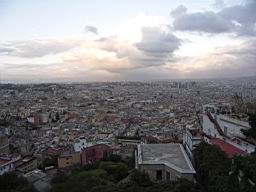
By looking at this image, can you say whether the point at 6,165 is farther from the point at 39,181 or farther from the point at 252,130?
the point at 252,130

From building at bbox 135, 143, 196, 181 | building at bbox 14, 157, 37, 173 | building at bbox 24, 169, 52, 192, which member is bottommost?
building at bbox 14, 157, 37, 173

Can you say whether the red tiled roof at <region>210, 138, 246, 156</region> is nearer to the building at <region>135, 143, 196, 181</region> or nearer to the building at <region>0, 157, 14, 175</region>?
the building at <region>135, 143, 196, 181</region>

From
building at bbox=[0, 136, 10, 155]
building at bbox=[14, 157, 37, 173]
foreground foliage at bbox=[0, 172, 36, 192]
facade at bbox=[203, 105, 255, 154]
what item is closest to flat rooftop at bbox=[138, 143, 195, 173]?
facade at bbox=[203, 105, 255, 154]

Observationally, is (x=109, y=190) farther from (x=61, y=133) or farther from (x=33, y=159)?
(x=61, y=133)

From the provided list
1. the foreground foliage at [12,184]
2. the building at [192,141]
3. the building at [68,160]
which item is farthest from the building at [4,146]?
the building at [192,141]

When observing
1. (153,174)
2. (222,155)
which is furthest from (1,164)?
(222,155)

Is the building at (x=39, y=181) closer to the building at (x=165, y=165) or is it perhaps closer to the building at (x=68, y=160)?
the building at (x=165, y=165)
